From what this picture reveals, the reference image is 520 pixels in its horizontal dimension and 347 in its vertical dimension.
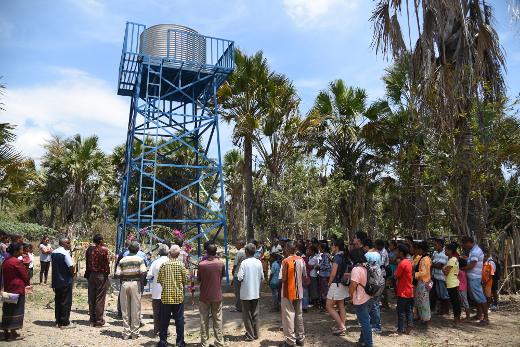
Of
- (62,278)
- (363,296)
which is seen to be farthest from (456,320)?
(62,278)

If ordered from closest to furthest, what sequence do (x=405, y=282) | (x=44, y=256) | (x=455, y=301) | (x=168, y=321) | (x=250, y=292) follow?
(x=168, y=321) < (x=250, y=292) < (x=405, y=282) < (x=455, y=301) < (x=44, y=256)

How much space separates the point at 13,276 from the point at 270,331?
461 centimetres

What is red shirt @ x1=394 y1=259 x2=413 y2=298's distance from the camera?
260 inches

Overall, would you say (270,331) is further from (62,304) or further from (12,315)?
(12,315)

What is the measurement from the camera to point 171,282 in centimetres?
595

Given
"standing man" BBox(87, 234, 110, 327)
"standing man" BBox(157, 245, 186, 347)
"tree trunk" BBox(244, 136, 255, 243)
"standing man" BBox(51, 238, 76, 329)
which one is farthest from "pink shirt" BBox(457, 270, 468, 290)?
"tree trunk" BBox(244, 136, 255, 243)

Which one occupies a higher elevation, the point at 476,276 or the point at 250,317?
the point at 476,276

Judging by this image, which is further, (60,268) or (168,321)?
(60,268)

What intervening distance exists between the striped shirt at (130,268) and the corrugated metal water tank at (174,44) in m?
8.23

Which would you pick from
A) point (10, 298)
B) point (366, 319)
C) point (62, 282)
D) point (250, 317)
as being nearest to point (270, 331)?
point (250, 317)

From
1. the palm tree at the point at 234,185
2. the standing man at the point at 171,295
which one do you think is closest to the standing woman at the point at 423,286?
the standing man at the point at 171,295

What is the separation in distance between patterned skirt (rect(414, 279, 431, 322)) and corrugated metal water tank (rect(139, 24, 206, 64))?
10.1 m

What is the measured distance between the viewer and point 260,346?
6.26 meters

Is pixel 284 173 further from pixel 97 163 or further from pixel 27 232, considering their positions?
pixel 27 232
